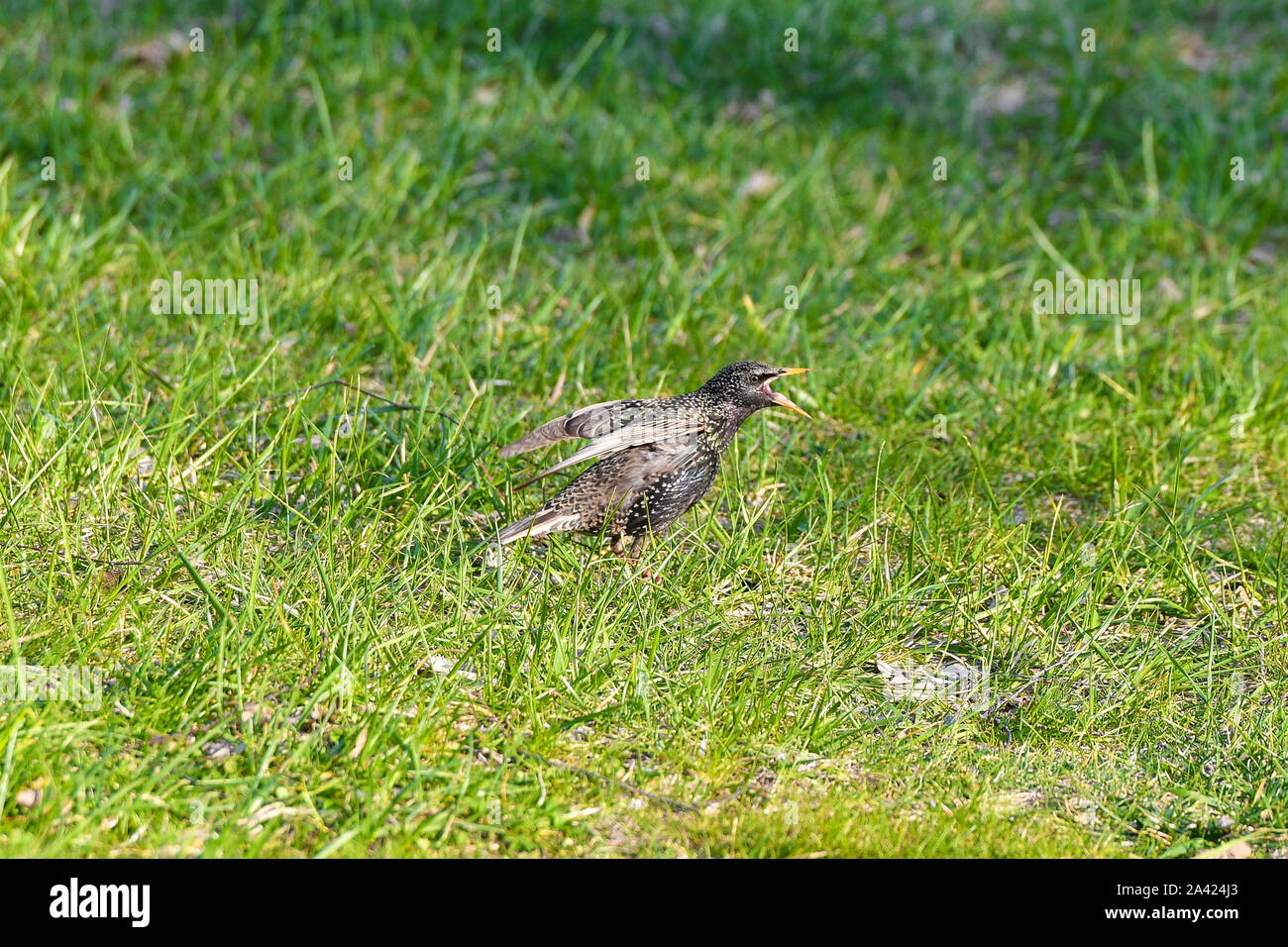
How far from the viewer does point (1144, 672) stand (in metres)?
4.29

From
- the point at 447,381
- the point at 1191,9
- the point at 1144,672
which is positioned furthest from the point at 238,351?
the point at 1191,9

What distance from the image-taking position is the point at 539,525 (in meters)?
4.50

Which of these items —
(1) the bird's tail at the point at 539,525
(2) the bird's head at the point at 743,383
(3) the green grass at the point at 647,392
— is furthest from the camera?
(2) the bird's head at the point at 743,383

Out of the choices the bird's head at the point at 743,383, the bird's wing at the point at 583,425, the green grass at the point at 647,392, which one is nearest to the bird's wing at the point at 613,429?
the bird's wing at the point at 583,425

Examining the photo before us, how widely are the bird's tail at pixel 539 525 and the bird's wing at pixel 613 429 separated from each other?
0.17m

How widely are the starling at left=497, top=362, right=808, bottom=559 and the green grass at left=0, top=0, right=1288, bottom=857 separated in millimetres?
191

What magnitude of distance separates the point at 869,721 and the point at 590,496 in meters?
1.25

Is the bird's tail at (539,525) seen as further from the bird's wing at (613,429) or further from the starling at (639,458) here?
the bird's wing at (613,429)

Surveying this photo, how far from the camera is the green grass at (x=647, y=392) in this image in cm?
364

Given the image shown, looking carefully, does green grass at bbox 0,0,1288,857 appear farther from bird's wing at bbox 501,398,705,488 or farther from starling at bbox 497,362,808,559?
bird's wing at bbox 501,398,705,488

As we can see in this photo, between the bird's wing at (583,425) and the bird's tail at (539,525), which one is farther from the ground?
the bird's wing at (583,425)

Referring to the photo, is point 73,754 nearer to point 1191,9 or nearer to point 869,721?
point 869,721

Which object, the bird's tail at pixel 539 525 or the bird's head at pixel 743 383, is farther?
the bird's head at pixel 743 383

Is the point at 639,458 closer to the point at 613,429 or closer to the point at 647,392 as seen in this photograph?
the point at 613,429
